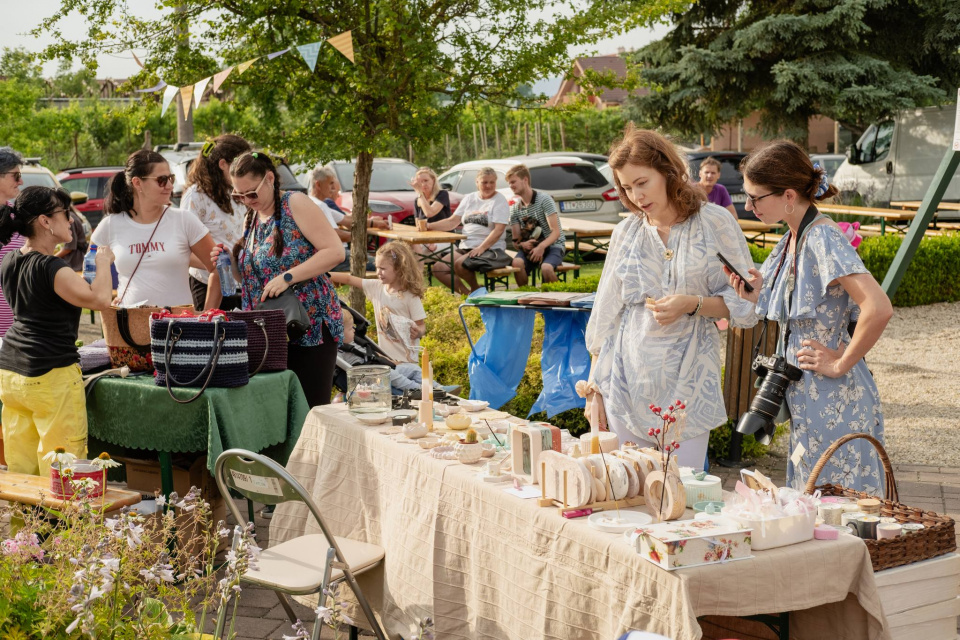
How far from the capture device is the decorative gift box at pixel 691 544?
2.44m

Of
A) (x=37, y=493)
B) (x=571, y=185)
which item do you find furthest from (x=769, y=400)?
(x=571, y=185)

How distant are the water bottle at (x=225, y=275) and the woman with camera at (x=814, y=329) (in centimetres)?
295

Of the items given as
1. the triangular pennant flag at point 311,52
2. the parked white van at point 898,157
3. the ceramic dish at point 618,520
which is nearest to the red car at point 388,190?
the triangular pennant flag at point 311,52

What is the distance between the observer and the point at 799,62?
59.9 ft

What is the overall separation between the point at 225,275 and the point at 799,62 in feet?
50.1

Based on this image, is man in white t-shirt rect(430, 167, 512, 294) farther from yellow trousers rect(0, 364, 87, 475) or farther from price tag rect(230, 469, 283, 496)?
price tag rect(230, 469, 283, 496)

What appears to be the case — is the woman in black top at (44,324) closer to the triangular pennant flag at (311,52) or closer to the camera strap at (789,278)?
the triangular pennant flag at (311,52)

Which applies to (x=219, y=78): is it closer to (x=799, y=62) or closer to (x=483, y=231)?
(x=483, y=231)

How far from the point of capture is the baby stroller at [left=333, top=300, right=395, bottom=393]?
19.4 feet

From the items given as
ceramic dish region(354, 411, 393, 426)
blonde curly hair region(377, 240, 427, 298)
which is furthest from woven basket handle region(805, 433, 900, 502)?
blonde curly hair region(377, 240, 427, 298)

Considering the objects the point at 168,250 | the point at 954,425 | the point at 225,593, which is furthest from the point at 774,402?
the point at 954,425

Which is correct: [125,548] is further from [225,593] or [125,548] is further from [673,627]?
[673,627]

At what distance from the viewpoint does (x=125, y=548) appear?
229 centimetres

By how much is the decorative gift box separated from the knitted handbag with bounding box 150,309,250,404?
2486 mm
